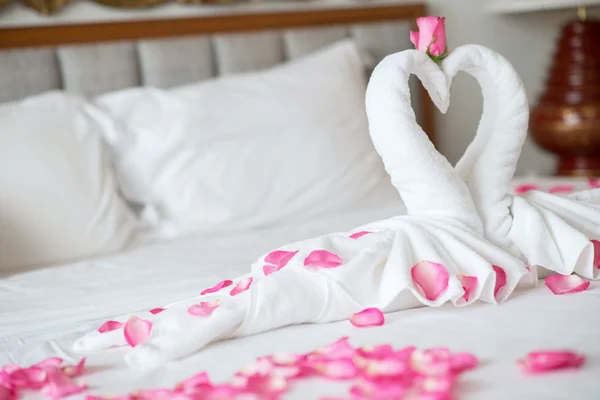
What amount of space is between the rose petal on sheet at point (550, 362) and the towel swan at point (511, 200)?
1.23ft

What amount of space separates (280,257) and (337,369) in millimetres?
331

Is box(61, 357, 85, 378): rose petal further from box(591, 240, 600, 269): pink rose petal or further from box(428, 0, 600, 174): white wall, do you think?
box(428, 0, 600, 174): white wall

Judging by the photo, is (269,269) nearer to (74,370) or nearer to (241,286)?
(241,286)

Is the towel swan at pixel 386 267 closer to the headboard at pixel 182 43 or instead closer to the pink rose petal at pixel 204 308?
the pink rose petal at pixel 204 308

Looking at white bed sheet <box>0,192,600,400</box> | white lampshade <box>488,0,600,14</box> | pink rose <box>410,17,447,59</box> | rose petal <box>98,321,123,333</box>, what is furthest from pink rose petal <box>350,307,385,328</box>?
white lampshade <box>488,0,600,14</box>

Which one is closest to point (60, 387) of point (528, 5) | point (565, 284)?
point (565, 284)

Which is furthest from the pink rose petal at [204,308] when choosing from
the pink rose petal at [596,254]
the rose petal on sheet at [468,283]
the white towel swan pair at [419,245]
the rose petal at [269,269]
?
the pink rose petal at [596,254]

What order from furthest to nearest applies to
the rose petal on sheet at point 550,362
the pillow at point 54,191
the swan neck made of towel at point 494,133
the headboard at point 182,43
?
the headboard at point 182,43
the pillow at point 54,191
the swan neck made of towel at point 494,133
the rose petal on sheet at point 550,362

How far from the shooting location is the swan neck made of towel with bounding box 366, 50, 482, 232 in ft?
4.14

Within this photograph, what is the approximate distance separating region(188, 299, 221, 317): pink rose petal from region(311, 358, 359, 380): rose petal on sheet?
22 centimetres

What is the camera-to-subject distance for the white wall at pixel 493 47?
Answer: 9.66 ft

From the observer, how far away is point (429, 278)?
1139 millimetres

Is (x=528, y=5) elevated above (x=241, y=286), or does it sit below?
above

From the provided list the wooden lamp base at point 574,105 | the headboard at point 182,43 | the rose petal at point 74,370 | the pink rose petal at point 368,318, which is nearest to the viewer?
the rose petal at point 74,370
